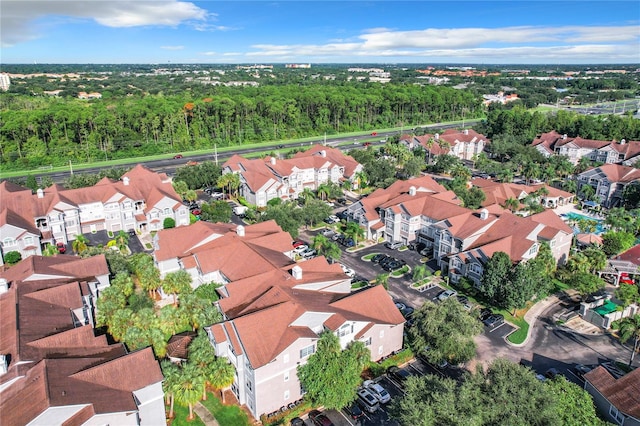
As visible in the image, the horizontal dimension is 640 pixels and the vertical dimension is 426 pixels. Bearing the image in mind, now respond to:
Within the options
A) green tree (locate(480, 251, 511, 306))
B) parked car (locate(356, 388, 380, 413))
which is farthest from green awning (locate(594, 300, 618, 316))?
parked car (locate(356, 388, 380, 413))

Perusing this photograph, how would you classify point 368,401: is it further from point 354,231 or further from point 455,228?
point 354,231

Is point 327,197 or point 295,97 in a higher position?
point 295,97

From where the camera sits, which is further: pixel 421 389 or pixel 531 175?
pixel 531 175

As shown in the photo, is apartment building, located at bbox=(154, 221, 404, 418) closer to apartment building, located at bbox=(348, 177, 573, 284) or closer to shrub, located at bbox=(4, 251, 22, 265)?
apartment building, located at bbox=(348, 177, 573, 284)

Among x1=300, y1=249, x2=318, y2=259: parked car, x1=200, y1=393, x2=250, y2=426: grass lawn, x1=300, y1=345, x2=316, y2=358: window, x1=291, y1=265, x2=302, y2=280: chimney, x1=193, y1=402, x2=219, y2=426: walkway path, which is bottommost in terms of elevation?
x1=200, y1=393, x2=250, y2=426: grass lawn

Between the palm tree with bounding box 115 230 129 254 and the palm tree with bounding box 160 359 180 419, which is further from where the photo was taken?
the palm tree with bounding box 115 230 129 254

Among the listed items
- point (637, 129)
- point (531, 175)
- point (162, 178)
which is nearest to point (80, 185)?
point (162, 178)

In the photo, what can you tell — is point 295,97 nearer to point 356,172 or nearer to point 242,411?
point 356,172
